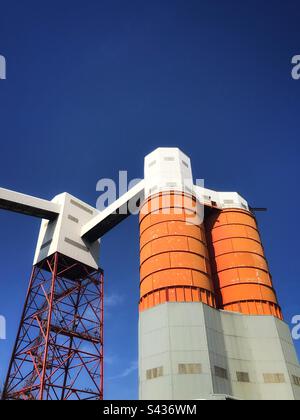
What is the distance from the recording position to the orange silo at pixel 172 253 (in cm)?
2334

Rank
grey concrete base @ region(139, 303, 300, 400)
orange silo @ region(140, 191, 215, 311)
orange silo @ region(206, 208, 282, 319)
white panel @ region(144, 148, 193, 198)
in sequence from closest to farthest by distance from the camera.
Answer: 1. grey concrete base @ region(139, 303, 300, 400)
2. orange silo @ region(140, 191, 215, 311)
3. orange silo @ region(206, 208, 282, 319)
4. white panel @ region(144, 148, 193, 198)

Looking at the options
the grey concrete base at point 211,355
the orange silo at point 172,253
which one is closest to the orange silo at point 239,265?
the grey concrete base at point 211,355

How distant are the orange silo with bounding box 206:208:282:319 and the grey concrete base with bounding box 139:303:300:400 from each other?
4.34 feet

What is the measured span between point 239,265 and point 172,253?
5.54 meters

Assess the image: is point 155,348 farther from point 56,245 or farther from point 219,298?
point 56,245

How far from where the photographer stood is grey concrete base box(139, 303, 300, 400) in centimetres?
1955

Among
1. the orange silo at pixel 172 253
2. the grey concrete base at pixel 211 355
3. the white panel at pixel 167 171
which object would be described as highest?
the white panel at pixel 167 171

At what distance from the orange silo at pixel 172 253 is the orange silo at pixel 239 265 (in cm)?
218

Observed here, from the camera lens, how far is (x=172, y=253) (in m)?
24.5

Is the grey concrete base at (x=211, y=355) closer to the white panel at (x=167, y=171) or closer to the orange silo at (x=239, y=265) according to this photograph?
the orange silo at (x=239, y=265)

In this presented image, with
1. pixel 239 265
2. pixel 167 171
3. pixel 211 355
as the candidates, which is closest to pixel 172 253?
pixel 239 265

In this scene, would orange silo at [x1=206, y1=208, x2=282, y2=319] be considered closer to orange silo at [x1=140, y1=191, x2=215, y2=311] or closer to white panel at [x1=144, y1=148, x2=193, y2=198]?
orange silo at [x1=140, y1=191, x2=215, y2=311]

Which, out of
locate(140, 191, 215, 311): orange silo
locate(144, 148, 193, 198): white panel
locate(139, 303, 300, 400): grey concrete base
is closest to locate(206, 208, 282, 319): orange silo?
locate(139, 303, 300, 400): grey concrete base
